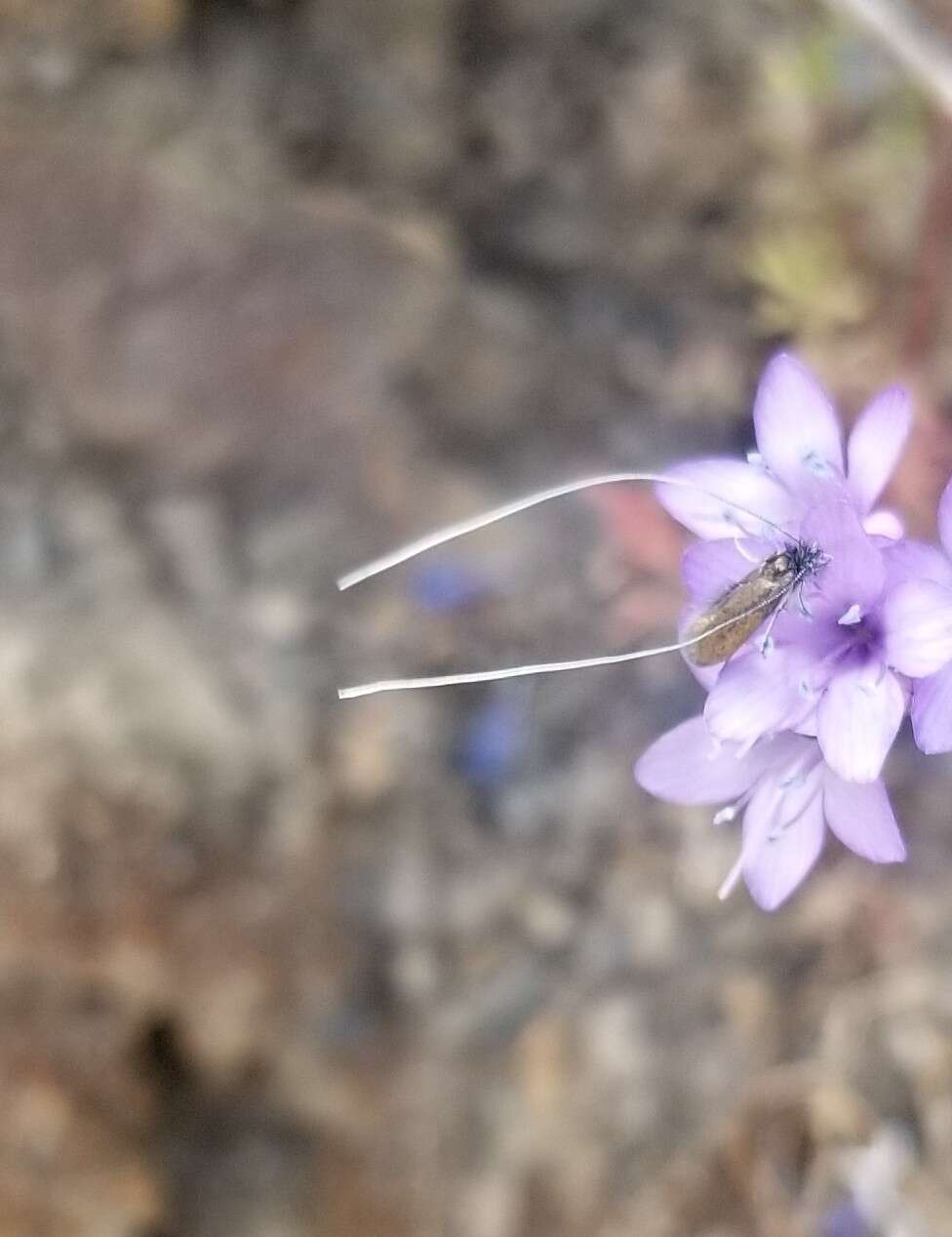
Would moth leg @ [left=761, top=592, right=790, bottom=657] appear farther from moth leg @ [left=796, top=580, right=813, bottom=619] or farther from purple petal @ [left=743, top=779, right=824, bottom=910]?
purple petal @ [left=743, top=779, right=824, bottom=910]

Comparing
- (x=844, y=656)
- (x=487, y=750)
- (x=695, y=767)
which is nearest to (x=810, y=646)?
(x=844, y=656)

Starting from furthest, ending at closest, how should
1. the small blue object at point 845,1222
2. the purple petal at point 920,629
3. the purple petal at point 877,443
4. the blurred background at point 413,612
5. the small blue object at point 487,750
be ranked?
the small blue object at point 487,750 < the blurred background at point 413,612 < the small blue object at point 845,1222 < the purple petal at point 877,443 < the purple petal at point 920,629

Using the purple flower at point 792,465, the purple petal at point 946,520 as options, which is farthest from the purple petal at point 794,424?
the purple petal at point 946,520

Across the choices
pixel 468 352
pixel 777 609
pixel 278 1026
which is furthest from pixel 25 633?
pixel 777 609

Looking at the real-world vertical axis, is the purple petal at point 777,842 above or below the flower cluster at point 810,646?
below

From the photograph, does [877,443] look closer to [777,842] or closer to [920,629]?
[920,629]

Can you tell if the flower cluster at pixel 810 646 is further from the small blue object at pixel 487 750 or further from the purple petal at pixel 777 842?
the small blue object at pixel 487 750

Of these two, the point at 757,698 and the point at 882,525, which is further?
the point at 882,525
